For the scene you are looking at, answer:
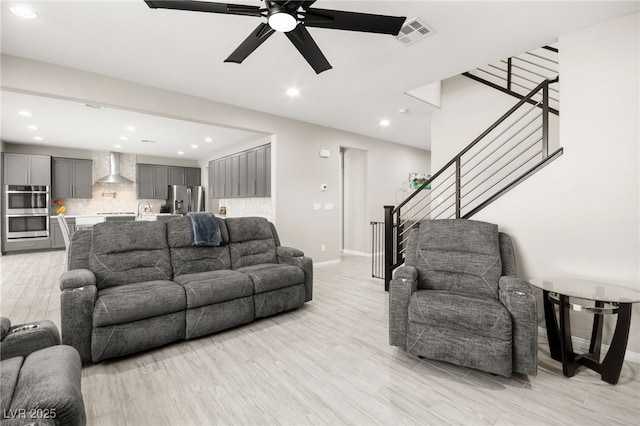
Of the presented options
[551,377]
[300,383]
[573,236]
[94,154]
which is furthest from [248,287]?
[94,154]

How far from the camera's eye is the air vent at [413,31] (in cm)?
248

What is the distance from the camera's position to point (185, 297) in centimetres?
255

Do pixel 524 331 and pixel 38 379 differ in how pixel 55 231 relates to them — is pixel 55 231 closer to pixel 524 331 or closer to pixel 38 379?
pixel 38 379

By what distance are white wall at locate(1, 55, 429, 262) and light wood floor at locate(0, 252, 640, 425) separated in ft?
8.96

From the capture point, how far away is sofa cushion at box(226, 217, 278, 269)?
344 cm

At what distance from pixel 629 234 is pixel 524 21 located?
1886 millimetres

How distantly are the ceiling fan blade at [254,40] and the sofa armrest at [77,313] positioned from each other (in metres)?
2.07

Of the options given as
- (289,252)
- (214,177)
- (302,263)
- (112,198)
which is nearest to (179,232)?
(289,252)

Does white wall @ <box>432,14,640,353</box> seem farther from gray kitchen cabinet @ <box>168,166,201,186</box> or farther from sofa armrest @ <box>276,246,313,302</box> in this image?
gray kitchen cabinet @ <box>168,166,201,186</box>

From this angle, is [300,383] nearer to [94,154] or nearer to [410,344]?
[410,344]

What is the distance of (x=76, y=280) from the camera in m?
2.21

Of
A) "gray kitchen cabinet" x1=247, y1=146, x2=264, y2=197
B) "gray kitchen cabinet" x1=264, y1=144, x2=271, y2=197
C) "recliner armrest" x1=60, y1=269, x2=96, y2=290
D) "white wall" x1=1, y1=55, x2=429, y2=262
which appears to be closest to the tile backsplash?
"gray kitchen cabinet" x1=247, y1=146, x2=264, y2=197

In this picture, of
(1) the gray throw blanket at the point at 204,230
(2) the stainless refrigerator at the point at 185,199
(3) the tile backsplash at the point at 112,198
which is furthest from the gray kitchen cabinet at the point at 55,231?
(1) the gray throw blanket at the point at 204,230

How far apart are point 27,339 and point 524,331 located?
2.78 metres
